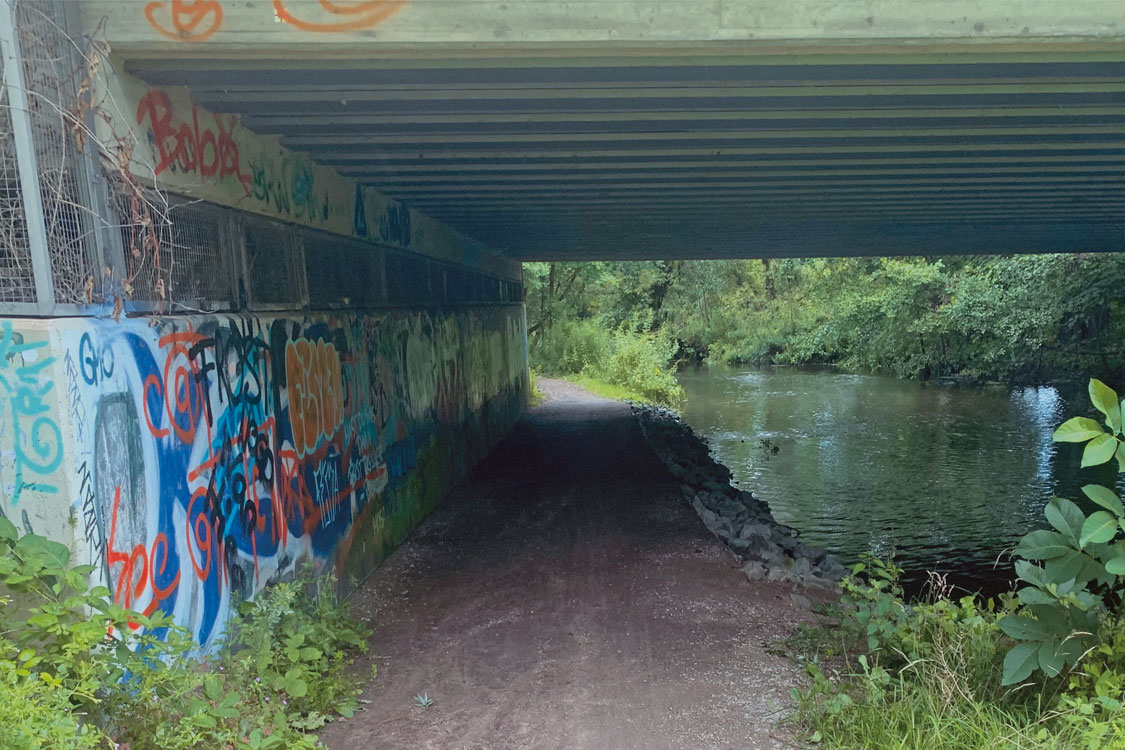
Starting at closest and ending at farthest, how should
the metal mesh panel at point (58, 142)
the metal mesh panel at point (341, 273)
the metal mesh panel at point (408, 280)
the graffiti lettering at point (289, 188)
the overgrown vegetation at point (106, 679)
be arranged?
the overgrown vegetation at point (106, 679) < the metal mesh panel at point (58, 142) < the graffiti lettering at point (289, 188) < the metal mesh panel at point (341, 273) < the metal mesh panel at point (408, 280)

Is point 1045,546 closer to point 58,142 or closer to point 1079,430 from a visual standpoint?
point 1079,430

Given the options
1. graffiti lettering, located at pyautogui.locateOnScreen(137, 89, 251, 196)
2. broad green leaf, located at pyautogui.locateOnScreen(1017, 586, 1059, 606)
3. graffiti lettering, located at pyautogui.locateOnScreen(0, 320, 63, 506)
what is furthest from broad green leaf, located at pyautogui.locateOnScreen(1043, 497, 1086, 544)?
graffiti lettering, located at pyautogui.locateOnScreen(137, 89, 251, 196)

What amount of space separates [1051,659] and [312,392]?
538 cm

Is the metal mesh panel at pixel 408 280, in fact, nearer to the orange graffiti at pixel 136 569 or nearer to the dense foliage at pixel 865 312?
the orange graffiti at pixel 136 569

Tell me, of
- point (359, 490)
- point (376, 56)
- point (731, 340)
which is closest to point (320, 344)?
point (359, 490)

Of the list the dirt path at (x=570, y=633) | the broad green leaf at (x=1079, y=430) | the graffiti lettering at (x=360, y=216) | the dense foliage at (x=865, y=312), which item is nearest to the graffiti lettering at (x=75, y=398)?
the dirt path at (x=570, y=633)

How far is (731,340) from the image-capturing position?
138 ft

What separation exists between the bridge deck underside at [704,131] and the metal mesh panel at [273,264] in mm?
780

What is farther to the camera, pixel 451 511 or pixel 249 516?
pixel 451 511

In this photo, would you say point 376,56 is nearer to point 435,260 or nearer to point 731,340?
point 435,260

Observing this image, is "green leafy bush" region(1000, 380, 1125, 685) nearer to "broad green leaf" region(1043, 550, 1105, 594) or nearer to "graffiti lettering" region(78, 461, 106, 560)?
"broad green leaf" region(1043, 550, 1105, 594)

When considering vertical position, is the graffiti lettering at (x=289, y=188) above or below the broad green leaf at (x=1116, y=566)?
above

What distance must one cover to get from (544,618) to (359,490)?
7.20 ft

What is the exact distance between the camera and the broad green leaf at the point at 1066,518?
4.07 m
